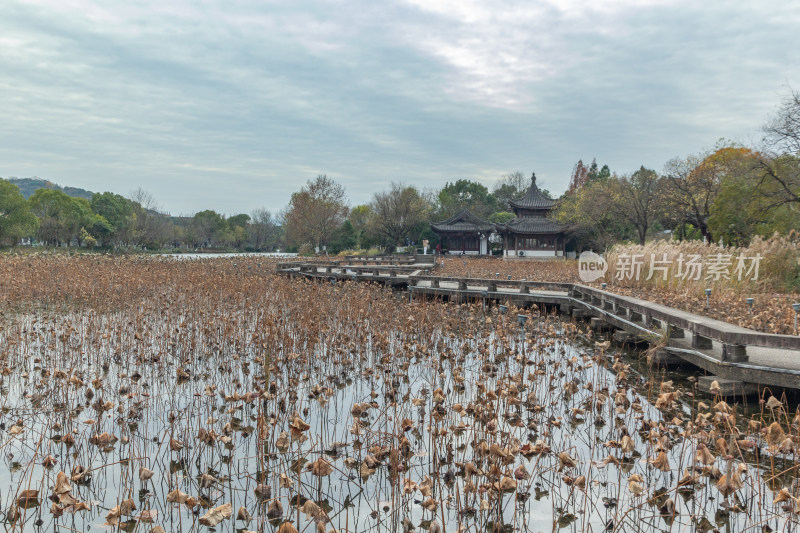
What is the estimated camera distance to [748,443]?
416 cm

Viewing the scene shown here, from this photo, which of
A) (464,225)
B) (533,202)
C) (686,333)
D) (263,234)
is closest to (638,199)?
(533,202)

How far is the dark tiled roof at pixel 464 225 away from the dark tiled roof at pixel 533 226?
8.13ft

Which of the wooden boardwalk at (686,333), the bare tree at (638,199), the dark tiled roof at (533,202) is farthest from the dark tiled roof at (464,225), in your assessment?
the wooden boardwalk at (686,333)

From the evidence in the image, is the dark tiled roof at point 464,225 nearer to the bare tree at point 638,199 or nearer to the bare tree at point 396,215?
the bare tree at point 396,215

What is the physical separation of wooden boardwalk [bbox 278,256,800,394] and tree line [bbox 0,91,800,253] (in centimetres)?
1227

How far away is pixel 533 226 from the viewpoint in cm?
4984

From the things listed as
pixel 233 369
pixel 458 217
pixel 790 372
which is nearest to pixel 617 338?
pixel 790 372

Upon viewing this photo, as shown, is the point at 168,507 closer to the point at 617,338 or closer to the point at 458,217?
the point at 617,338

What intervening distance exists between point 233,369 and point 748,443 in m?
6.88

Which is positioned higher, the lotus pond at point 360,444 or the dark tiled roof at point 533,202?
the dark tiled roof at point 533,202

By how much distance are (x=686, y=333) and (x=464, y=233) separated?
45.1 meters

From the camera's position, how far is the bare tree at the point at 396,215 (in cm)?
5362

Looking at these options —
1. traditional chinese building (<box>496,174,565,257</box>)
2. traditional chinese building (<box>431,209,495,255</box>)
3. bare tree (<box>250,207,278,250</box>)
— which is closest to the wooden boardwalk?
traditional chinese building (<box>496,174,565,257</box>)

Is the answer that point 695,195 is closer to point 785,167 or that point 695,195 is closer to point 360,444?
point 785,167
